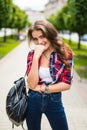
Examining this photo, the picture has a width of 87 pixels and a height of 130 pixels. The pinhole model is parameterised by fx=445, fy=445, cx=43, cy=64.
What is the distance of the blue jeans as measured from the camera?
435 cm

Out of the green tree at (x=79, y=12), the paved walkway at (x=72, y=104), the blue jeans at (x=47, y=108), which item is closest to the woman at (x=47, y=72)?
the blue jeans at (x=47, y=108)

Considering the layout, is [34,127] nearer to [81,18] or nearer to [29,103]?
[29,103]

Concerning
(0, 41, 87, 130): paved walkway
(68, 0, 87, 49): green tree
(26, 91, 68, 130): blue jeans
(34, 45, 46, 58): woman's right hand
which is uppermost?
(34, 45, 46, 58): woman's right hand

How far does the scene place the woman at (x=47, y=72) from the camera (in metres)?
4.33

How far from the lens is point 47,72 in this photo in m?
4.34

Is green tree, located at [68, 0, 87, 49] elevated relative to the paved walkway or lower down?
elevated

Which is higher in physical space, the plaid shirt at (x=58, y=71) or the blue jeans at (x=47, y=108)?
the plaid shirt at (x=58, y=71)

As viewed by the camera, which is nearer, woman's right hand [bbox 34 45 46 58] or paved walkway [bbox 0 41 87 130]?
woman's right hand [bbox 34 45 46 58]

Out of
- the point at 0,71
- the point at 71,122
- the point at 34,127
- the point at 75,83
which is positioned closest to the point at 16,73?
the point at 0,71

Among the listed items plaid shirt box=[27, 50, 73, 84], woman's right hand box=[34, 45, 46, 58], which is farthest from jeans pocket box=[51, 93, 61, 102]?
woman's right hand box=[34, 45, 46, 58]

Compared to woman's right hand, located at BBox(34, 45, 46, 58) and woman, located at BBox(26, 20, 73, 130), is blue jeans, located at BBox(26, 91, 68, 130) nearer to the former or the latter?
woman, located at BBox(26, 20, 73, 130)

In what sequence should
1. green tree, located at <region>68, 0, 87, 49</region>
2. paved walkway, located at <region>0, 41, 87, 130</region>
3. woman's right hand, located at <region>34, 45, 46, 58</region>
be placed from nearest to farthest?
1. woman's right hand, located at <region>34, 45, 46, 58</region>
2. paved walkway, located at <region>0, 41, 87, 130</region>
3. green tree, located at <region>68, 0, 87, 49</region>

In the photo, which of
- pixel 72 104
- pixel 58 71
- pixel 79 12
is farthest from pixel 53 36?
pixel 79 12

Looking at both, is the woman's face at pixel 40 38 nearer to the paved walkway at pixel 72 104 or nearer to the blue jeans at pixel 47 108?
the blue jeans at pixel 47 108
